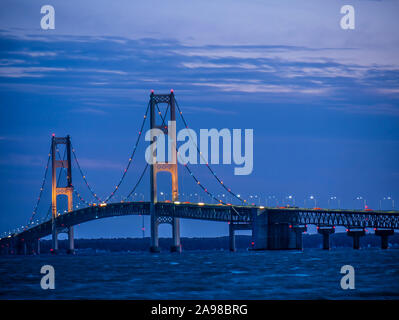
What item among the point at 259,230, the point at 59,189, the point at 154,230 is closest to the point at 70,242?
the point at 59,189

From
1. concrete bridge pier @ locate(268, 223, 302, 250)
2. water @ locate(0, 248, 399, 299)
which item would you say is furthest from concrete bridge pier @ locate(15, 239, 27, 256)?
Result: water @ locate(0, 248, 399, 299)

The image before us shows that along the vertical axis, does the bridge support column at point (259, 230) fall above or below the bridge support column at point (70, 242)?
above

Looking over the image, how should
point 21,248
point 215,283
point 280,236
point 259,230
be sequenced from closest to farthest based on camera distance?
point 215,283 → point 259,230 → point 280,236 → point 21,248

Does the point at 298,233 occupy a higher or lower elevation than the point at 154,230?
lower

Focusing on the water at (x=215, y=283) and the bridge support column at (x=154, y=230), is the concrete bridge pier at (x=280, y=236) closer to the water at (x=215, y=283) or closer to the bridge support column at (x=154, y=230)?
the bridge support column at (x=154, y=230)

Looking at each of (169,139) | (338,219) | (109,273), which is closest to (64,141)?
(169,139)

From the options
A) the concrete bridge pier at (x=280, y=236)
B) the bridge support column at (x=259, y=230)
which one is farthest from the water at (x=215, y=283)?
the concrete bridge pier at (x=280, y=236)

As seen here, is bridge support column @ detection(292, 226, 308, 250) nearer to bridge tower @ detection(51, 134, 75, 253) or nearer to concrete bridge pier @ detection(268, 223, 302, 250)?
concrete bridge pier @ detection(268, 223, 302, 250)

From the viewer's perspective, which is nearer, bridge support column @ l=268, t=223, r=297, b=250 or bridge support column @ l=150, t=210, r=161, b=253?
bridge support column @ l=268, t=223, r=297, b=250

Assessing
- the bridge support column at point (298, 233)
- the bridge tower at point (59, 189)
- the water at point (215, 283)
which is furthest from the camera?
the bridge tower at point (59, 189)

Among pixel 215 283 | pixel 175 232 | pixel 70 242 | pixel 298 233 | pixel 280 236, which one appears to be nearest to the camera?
pixel 215 283

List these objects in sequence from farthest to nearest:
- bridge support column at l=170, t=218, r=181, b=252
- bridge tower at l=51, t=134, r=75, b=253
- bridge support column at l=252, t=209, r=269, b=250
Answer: bridge tower at l=51, t=134, r=75, b=253 < bridge support column at l=170, t=218, r=181, b=252 < bridge support column at l=252, t=209, r=269, b=250

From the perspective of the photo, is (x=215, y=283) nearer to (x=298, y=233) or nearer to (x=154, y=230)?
(x=298, y=233)

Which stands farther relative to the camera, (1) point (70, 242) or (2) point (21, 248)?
(2) point (21, 248)
